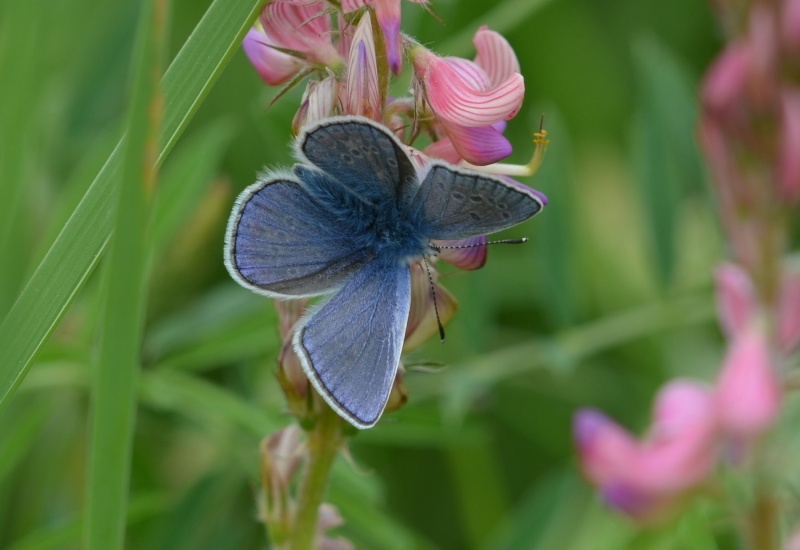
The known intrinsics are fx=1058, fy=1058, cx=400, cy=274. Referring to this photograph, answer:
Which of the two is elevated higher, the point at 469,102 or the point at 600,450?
the point at 469,102

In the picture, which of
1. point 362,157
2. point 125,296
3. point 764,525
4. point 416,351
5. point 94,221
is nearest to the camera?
point 125,296

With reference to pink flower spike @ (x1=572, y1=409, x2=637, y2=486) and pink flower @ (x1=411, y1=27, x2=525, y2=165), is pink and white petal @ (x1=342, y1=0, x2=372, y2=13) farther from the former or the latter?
pink flower spike @ (x1=572, y1=409, x2=637, y2=486)

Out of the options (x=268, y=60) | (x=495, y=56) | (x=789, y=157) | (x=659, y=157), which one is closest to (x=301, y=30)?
(x=268, y=60)

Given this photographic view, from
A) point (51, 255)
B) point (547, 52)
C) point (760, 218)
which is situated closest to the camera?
point (51, 255)

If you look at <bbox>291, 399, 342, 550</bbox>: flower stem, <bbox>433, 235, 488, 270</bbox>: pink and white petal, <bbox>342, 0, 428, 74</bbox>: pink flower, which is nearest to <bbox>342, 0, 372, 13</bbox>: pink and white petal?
<bbox>342, 0, 428, 74</bbox>: pink flower

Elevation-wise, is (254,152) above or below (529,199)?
below

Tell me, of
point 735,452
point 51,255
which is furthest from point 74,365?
point 735,452

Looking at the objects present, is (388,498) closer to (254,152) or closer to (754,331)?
(254,152)

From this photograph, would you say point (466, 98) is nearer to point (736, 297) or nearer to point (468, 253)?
point (468, 253)
